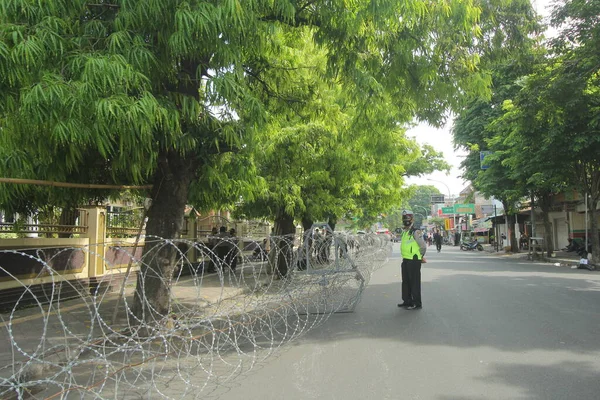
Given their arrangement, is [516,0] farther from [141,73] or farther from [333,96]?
[141,73]

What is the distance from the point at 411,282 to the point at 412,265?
369mm

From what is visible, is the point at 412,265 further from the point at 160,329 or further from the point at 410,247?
the point at 160,329

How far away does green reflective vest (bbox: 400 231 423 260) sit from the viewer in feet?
30.0

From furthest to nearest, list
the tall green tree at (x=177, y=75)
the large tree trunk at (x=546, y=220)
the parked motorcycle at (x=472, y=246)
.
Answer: the parked motorcycle at (x=472, y=246) < the large tree trunk at (x=546, y=220) < the tall green tree at (x=177, y=75)

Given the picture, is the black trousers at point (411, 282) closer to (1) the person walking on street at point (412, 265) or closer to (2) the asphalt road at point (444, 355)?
(1) the person walking on street at point (412, 265)

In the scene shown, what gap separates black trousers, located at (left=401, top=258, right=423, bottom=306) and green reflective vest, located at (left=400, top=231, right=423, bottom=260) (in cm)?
11

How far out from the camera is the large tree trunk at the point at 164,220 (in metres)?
7.23

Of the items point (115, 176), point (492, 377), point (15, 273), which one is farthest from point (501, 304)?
point (15, 273)

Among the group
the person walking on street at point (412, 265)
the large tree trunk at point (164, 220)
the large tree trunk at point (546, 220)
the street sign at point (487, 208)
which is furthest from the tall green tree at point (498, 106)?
the large tree trunk at point (164, 220)

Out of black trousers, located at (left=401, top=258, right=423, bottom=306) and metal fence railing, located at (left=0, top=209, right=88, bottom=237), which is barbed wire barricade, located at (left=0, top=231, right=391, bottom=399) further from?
Result: black trousers, located at (left=401, top=258, right=423, bottom=306)

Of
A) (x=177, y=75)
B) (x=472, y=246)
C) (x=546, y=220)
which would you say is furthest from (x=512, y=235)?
(x=177, y=75)

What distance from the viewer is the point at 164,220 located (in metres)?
7.41

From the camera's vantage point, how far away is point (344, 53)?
7266 mm

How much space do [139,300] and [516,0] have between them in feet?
25.9
